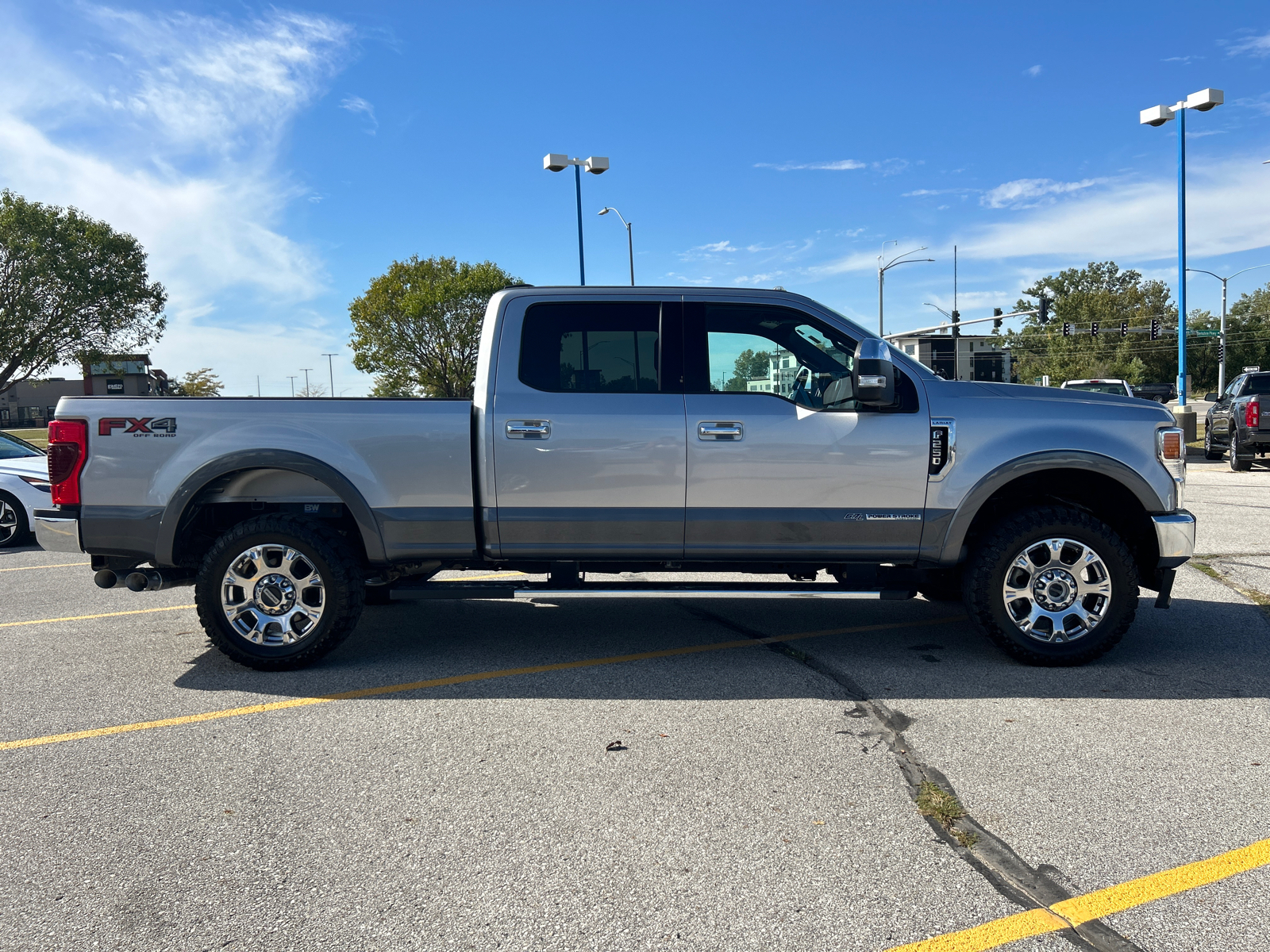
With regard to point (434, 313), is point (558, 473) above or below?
below

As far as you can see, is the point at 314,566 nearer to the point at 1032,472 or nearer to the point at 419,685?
the point at 419,685

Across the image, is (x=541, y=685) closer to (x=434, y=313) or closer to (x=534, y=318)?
(x=534, y=318)

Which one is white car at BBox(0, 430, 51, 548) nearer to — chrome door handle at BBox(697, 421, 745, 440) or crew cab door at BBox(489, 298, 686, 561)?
crew cab door at BBox(489, 298, 686, 561)

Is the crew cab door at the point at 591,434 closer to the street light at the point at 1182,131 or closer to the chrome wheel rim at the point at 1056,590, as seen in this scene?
the chrome wheel rim at the point at 1056,590

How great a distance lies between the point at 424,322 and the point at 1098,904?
167 feet

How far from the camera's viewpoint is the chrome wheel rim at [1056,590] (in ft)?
17.0

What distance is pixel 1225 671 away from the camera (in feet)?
17.0

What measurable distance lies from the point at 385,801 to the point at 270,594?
2113 mm

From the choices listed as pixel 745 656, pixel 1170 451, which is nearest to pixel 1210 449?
pixel 1170 451

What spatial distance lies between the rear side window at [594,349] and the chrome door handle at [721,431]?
38 centimetres

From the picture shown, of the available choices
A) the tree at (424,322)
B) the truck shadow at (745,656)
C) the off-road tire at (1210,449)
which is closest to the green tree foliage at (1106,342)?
the tree at (424,322)

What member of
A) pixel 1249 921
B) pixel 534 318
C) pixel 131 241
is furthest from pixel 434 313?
pixel 1249 921

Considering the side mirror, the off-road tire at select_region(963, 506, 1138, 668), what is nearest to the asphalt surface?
the off-road tire at select_region(963, 506, 1138, 668)

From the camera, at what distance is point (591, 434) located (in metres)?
5.19
